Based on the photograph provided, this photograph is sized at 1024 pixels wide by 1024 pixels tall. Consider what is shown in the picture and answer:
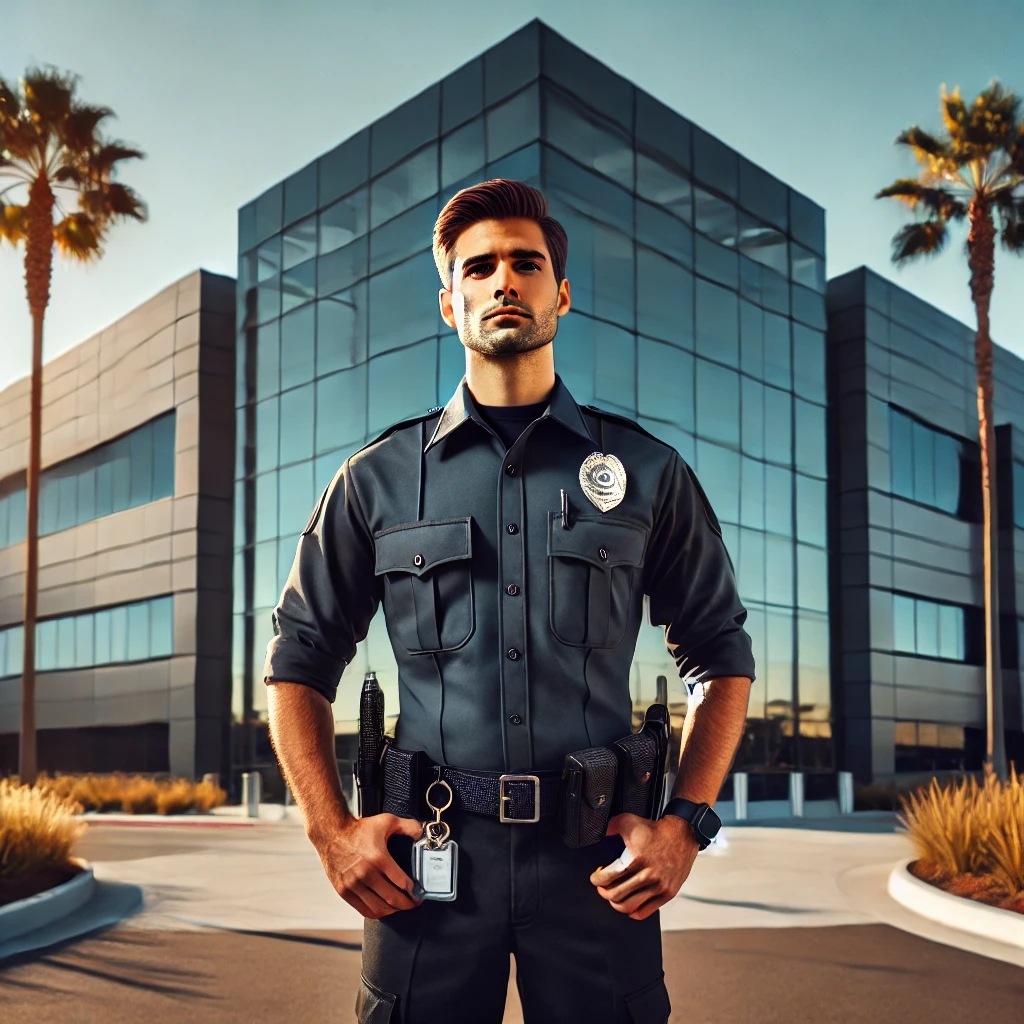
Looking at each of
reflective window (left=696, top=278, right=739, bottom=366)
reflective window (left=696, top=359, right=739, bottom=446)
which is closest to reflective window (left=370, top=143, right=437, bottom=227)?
reflective window (left=696, top=278, right=739, bottom=366)

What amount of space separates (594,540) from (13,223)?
2153cm

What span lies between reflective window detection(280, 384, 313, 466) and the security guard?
21.7 meters

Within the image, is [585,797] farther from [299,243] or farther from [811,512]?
[811,512]

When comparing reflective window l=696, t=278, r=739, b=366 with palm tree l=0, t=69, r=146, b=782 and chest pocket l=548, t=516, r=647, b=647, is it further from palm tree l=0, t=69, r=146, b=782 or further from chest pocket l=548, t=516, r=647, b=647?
chest pocket l=548, t=516, r=647, b=647

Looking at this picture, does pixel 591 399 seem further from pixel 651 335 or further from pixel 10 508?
pixel 10 508

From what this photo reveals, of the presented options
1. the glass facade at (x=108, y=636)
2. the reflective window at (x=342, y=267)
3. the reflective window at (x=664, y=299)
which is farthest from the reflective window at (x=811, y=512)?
the glass facade at (x=108, y=636)

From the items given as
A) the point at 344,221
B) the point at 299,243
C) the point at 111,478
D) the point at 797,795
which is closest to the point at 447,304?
the point at 344,221

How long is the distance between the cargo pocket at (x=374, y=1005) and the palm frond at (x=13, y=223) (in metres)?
21.3

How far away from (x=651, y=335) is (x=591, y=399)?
9.36 ft

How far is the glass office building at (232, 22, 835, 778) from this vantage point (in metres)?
20.3

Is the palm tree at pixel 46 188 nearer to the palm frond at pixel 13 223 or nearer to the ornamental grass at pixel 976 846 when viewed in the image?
the palm frond at pixel 13 223

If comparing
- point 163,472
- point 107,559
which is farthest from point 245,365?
point 107,559

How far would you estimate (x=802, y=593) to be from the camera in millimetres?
25234

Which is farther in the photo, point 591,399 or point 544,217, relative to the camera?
point 591,399
